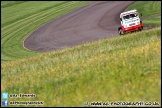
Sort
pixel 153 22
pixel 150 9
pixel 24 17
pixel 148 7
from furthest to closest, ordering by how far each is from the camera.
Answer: pixel 24 17, pixel 148 7, pixel 150 9, pixel 153 22

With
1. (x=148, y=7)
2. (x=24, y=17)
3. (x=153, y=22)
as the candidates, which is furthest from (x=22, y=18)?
(x=153, y=22)

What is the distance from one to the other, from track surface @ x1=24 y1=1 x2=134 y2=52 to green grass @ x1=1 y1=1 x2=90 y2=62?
174cm

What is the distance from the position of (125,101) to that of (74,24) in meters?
36.3

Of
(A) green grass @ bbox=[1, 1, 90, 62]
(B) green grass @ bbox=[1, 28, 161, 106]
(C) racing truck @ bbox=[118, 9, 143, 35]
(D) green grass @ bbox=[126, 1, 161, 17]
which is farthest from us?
(D) green grass @ bbox=[126, 1, 161, 17]

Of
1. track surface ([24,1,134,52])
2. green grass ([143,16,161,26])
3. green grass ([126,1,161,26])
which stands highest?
green grass ([126,1,161,26])

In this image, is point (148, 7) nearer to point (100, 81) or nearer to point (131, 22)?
point (131, 22)

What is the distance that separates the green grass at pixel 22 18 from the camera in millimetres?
36275

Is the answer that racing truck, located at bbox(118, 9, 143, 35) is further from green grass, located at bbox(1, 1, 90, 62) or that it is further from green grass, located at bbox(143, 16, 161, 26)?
green grass, located at bbox(1, 1, 90, 62)

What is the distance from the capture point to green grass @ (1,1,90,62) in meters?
36.3

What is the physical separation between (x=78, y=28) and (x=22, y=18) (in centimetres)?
1934

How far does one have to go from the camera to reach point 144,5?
47.0 meters

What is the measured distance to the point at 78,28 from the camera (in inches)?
1638

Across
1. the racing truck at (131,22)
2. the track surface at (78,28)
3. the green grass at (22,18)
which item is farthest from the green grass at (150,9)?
the green grass at (22,18)

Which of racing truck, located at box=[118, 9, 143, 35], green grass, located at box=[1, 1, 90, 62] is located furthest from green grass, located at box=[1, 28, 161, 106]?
green grass, located at box=[1, 1, 90, 62]
